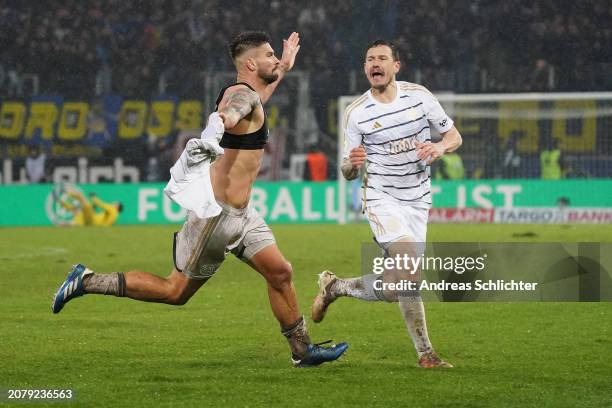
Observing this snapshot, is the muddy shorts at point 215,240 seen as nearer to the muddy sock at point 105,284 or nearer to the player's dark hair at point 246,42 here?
the muddy sock at point 105,284

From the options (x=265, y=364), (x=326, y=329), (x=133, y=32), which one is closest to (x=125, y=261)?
(x=326, y=329)

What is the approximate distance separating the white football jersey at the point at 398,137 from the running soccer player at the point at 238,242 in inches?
33.0

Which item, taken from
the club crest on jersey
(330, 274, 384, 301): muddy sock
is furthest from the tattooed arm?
(330, 274, 384, 301): muddy sock

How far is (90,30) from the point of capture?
32438 mm

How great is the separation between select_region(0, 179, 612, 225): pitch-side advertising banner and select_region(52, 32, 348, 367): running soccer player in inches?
679

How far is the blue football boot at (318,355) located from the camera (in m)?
7.63

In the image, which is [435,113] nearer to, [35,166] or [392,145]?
[392,145]

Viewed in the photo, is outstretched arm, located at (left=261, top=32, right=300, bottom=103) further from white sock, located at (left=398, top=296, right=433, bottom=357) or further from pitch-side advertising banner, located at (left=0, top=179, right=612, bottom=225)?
pitch-side advertising banner, located at (left=0, top=179, right=612, bottom=225)

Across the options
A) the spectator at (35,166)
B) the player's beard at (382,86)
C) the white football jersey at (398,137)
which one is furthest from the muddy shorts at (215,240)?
the spectator at (35,166)

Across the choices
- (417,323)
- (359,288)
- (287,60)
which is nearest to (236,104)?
(287,60)

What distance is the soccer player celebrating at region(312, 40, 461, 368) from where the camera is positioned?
8.02m

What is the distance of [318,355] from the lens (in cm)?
763

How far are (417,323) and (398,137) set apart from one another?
128cm

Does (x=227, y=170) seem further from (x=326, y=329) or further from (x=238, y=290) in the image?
(x=238, y=290)
